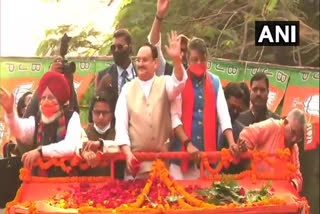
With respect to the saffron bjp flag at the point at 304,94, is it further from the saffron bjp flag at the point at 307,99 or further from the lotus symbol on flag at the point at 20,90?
the lotus symbol on flag at the point at 20,90

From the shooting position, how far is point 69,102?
279 centimetres

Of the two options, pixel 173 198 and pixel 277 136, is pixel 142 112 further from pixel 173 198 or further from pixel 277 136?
pixel 277 136

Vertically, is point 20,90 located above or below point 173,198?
above

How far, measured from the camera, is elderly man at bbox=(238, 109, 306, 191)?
2.94 meters

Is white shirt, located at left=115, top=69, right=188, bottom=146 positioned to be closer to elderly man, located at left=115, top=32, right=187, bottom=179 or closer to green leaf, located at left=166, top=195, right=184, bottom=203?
elderly man, located at left=115, top=32, right=187, bottom=179

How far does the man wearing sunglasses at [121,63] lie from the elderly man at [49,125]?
0.71 feet

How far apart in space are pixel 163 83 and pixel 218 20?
15.9 inches

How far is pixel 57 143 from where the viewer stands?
2771 mm

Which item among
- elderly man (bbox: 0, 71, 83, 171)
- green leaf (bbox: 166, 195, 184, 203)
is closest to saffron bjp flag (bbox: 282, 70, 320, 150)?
green leaf (bbox: 166, 195, 184, 203)

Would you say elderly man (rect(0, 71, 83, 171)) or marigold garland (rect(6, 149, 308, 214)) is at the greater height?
elderly man (rect(0, 71, 83, 171))

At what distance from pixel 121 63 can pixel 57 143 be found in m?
0.46

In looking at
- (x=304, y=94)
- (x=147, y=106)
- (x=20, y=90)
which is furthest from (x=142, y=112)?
(x=304, y=94)

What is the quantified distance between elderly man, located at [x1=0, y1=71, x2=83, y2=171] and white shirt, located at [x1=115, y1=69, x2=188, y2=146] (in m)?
0.17

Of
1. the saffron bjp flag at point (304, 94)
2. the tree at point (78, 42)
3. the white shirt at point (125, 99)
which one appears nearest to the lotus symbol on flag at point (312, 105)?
the saffron bjp flag at point (304, 94)
